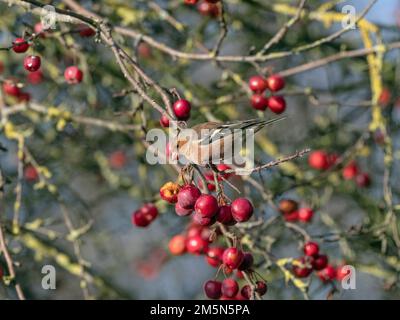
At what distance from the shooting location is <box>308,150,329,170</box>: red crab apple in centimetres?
416

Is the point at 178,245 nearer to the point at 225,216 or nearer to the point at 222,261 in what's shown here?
the point at 222,261

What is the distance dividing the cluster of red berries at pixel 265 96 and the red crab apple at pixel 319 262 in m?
0.73

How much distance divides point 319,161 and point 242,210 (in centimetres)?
226

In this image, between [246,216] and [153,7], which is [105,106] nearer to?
[153,7]

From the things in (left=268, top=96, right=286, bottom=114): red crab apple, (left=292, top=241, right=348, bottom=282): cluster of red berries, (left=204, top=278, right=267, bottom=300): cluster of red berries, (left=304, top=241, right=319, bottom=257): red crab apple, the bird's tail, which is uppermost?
(left=268, top=96, right=286, bottom=114): red crab apple

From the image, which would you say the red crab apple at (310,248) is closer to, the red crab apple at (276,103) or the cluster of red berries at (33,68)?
the red crab apple at (276,103)

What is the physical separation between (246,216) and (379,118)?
1626mm

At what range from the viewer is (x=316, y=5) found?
14.4 feet

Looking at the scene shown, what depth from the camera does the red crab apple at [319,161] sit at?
4.16m

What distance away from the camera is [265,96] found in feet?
10.0

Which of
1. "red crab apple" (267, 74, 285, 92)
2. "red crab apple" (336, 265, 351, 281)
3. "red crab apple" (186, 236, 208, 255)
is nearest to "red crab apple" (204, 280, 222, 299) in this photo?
"red crab apple" (186, 236, 208, 255)

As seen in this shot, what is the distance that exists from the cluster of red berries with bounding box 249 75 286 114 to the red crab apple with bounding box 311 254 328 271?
0.73 m

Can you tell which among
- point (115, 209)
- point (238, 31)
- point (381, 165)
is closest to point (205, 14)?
point (238, 31)

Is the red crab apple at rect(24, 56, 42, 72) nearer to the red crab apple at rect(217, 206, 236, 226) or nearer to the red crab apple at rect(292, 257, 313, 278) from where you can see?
the red crab apple at rect(217, 206, 236, 226)
